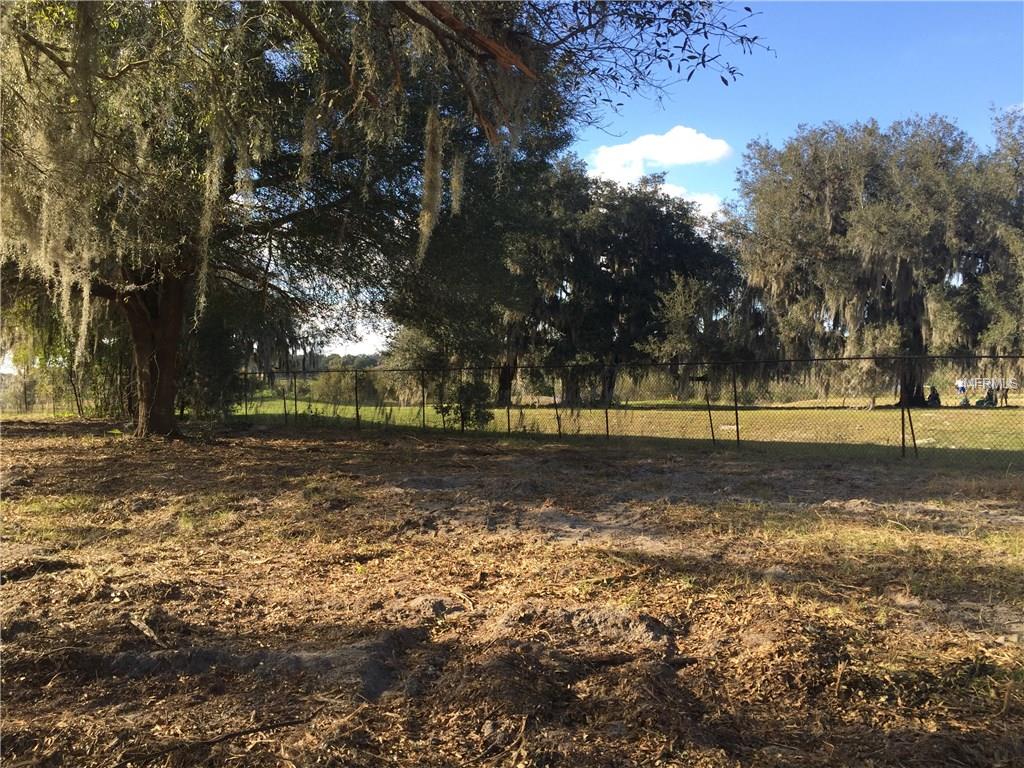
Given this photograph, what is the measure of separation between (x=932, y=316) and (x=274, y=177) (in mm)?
27843

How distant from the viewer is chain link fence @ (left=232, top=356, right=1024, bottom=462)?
14.8 m

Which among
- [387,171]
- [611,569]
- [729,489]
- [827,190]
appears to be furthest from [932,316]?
[611,569]

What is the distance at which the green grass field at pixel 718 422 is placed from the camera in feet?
49.1

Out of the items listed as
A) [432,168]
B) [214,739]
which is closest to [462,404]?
[432,168]

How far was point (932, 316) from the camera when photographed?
28672mm

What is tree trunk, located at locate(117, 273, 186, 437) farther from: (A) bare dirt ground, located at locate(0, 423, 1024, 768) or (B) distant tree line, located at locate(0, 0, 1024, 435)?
(A) bare dirt ground, located at locate(0, 423, 1024, 768)

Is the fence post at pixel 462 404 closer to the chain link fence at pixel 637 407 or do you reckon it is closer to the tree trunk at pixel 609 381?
the chain link fence at pixel 637 407

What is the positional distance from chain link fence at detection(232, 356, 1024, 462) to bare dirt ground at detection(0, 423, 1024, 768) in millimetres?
6961

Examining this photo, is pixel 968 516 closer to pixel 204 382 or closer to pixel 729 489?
pixel 729 489

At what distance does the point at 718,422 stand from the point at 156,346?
13.9 m

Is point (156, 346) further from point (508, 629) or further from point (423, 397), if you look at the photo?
point (508, 629)

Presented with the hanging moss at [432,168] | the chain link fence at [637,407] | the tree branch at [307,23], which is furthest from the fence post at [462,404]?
the tree branch at [307,23]

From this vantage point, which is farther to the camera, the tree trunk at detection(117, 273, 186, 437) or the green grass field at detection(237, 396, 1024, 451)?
the green grass field at detection(237, 396, 1024, 451)

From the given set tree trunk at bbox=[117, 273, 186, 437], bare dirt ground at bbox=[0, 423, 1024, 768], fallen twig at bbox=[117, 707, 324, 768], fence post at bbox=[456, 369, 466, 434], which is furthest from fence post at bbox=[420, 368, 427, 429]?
fallen twig at bbox=[117, 707, 324, 768]
